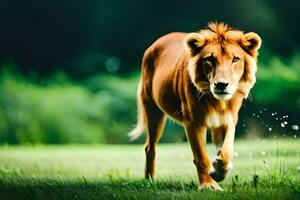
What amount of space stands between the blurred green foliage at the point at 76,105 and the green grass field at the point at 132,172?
76 millimetres

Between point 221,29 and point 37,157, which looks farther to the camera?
point 37,157

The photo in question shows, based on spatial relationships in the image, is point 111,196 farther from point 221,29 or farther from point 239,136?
point 221,29

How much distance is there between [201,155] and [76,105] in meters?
0.82

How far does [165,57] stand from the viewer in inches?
166

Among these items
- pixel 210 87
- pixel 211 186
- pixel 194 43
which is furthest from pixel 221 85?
pixel 211 186

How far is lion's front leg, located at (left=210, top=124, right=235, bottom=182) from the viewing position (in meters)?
3.89

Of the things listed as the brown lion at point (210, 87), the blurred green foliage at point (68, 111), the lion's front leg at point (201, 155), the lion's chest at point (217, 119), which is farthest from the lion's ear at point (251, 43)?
the blurred green foliage at point (68, 111)

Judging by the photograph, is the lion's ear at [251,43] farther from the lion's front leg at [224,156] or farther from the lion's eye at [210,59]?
the lion's front leg at [224,156]

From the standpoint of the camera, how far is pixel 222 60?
12.9 feet

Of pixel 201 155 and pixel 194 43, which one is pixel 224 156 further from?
pixel 194 43

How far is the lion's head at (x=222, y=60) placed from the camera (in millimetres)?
3881

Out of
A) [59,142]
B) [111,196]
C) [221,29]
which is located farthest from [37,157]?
[221,29]

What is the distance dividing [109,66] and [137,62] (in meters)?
0.17

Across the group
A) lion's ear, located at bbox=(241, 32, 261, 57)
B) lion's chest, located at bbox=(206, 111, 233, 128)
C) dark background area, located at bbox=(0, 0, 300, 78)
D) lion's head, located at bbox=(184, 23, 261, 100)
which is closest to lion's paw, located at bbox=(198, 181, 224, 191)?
lion's chest, located at bbox=(206, 111, 233, 128)
